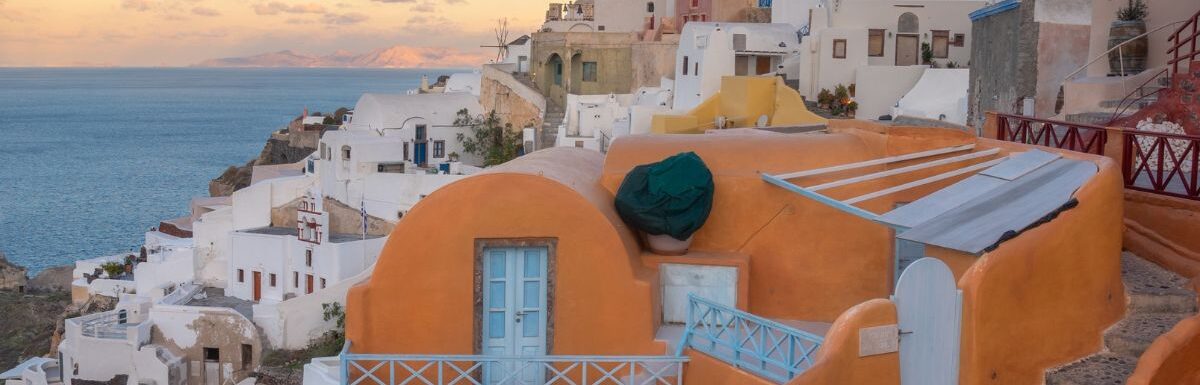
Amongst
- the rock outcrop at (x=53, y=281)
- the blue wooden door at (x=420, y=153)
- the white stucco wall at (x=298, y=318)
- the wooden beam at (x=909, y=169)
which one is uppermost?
the wooden beam at (x=909, y=169)

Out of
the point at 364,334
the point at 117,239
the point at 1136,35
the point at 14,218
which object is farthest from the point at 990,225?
the point at 14,218

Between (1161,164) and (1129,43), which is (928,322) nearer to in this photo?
(1161,164)

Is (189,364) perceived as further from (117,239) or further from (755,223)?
(117,239)

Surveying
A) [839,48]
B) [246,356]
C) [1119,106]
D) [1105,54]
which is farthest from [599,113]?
[1119,106]

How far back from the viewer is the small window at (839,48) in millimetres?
37250

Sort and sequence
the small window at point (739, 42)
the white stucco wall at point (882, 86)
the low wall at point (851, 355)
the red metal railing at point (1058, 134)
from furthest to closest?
the small window at point (739, 42)
the white stucco wall at point (882, 86)
the red metal railing at point (1058, 134)
the low wall at point (851, 355)

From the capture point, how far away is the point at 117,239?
72.5 m

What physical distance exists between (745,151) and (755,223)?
74 cm

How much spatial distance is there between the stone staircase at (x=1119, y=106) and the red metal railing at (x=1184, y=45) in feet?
0.84

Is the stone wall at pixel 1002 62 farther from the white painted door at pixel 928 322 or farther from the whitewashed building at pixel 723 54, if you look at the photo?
the whitewashed building at pixel 723 54

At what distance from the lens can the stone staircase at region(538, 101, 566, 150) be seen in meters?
46.1

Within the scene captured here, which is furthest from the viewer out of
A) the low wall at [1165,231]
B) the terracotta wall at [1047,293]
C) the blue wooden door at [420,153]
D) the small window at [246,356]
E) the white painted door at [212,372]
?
the blue wooden door at [420,153]

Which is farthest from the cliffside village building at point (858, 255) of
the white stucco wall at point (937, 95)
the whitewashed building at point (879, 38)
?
the whitewashed building at point (879, 38)

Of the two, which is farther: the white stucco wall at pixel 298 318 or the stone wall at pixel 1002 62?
the white stucco wall at pixel 298 318
